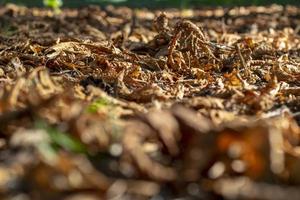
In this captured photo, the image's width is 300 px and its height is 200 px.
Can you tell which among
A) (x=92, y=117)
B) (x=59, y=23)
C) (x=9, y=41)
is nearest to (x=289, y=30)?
(x=59, y=23)

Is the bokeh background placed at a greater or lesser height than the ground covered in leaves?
lesser

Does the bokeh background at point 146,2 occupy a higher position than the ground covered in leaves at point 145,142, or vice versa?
the ground covered in leaves at point 145,142

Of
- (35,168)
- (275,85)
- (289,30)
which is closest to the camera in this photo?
(35,168)

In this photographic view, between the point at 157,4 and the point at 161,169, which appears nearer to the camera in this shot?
the point at 161,169

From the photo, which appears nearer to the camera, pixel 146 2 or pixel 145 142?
pixel 145 142

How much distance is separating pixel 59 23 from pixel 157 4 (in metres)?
3.30

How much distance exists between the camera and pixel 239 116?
177cm

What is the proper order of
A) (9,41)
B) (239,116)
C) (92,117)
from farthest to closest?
(9,41), (239,116), (92,117)

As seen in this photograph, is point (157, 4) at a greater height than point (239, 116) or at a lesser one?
lesser

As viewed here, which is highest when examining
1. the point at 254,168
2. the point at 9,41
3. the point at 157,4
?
the point at 254,168

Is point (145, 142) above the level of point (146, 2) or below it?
above

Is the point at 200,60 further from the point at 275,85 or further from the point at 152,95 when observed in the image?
the point at 152,95

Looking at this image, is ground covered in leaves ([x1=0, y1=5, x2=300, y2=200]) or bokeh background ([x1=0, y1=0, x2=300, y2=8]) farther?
bokeh background ([x1=0, y1=0, x2=300, y2=8])

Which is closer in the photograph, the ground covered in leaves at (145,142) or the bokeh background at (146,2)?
the ground covered in leaves at (145,142)
